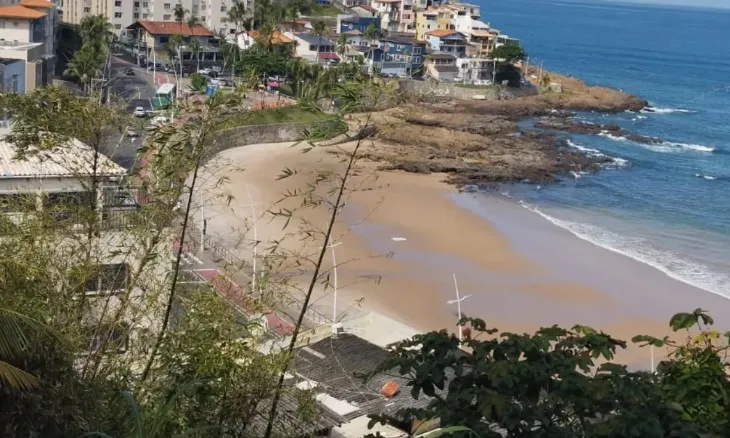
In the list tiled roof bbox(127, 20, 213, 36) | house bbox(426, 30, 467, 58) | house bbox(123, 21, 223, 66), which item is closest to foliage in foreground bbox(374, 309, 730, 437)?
house bbox(123, 21, 223, 66)

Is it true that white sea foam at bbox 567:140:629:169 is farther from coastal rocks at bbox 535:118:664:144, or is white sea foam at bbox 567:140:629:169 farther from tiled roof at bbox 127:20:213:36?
tiled roof at bbox 127:20:213:36

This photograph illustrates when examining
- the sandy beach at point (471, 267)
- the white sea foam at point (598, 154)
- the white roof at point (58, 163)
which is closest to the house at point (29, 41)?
the sandy beach at point (471, 267)

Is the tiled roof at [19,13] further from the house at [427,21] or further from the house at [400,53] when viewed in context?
the house at [427,21]

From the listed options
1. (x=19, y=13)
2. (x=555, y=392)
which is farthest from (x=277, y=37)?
(x=555, y=392)

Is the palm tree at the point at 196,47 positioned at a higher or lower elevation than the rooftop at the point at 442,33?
lower

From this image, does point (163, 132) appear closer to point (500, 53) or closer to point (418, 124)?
point (418, 124)

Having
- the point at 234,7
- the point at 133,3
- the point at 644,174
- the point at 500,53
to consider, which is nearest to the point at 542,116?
the point at 500,53

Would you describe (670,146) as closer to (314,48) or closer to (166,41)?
(314,48)
